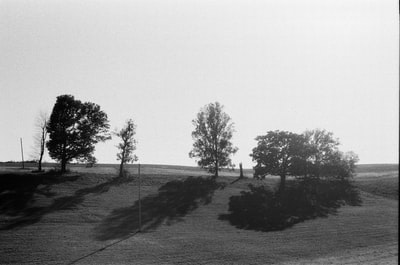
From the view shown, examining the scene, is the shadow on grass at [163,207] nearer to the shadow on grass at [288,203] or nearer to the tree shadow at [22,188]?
the shadow on grass at [288,203]

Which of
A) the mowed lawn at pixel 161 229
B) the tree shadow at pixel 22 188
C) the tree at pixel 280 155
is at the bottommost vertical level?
the mowed lawn at pixel 161 229

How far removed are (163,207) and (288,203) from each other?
21.1 metres

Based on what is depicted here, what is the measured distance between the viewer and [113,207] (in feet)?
173

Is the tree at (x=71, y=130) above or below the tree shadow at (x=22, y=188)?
above

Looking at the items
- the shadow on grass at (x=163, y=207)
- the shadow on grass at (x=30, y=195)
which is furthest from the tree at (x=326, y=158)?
the shadow on grass at (x=30, y=195)

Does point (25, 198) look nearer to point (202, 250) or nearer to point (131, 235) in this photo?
point (131, 235)

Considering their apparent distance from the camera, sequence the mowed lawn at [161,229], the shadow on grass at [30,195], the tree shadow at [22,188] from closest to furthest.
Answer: the mowed lawn at [161,229] → the shadow on grass at [30,195] → the tree shadow at [22,188]

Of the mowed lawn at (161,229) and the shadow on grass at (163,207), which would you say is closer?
the mowed lawn at (161,229)

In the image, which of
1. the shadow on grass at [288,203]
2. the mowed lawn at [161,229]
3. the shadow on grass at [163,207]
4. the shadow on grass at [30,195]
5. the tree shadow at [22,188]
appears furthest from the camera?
the shadow on grass at [288,203]

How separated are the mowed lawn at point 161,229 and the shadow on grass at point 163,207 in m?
0.14

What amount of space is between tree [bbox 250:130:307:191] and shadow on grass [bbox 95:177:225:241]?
8.90m

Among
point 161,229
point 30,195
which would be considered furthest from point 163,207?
point 30,195

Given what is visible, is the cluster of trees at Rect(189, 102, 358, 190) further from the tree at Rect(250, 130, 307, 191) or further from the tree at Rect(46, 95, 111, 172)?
the tree at Rect(46, 95, 111, 172)

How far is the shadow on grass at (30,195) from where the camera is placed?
148 ft
